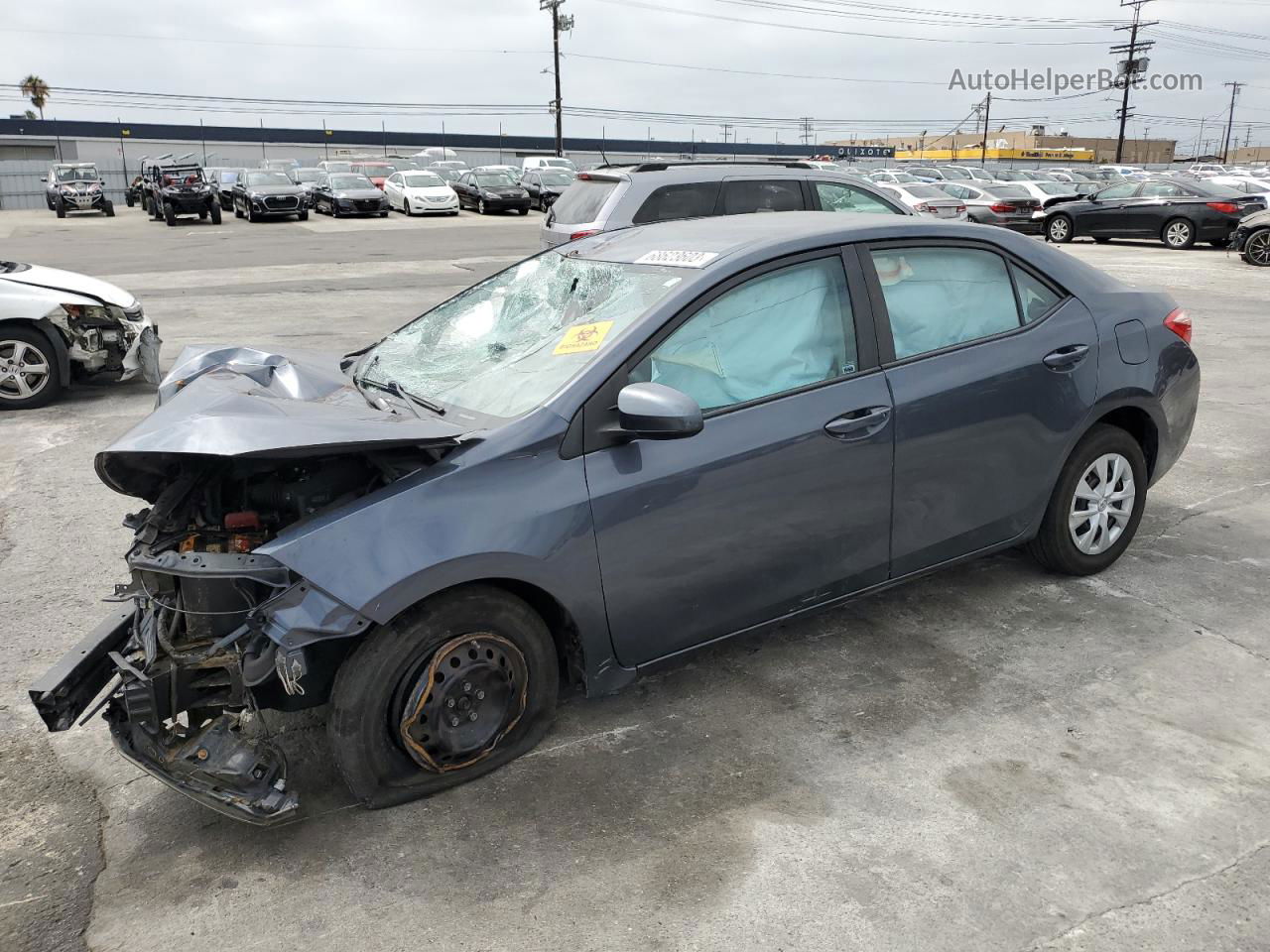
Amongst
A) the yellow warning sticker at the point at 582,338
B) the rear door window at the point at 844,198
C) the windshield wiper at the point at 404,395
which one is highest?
the rear door window at the point at 844,198

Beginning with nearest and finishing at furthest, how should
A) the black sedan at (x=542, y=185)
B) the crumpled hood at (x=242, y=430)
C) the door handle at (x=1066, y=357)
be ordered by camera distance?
the crumpled hood at (x=242, y=430), the door handle at (x=1066, y=357), the black sedan at (x=542, y=185)

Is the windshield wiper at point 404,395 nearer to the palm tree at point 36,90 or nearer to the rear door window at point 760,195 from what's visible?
the rear door window at point 760,195

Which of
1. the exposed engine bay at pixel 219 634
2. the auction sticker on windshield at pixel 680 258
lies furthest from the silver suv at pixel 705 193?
the exposed engine bay at pixel 219 634

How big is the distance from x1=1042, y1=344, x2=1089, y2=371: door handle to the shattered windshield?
164 centimetres

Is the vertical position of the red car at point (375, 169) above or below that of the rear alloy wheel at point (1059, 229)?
above

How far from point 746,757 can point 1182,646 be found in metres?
1.95

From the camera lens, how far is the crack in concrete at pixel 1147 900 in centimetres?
245

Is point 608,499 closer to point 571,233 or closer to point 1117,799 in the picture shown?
point 1117,799

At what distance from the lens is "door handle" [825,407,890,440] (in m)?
3.43

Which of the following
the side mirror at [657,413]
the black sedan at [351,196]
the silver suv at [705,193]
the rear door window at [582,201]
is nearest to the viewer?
the side mirror at [657,413]

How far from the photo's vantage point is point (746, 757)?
3.23 m

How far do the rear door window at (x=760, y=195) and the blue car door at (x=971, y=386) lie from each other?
5.00m

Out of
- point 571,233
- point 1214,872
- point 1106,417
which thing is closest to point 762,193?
point 571,233

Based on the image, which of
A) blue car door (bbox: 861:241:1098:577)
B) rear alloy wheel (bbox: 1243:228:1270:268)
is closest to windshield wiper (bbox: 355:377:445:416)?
blue car door (bbox: 861:241:1098:577)
